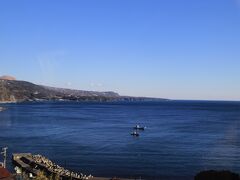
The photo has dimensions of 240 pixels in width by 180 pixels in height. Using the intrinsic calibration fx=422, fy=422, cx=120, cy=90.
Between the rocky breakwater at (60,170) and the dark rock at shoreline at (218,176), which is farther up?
the dark rock at shoreline at (218,176)

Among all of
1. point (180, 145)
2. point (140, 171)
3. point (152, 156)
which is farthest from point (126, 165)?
point (180, 145)

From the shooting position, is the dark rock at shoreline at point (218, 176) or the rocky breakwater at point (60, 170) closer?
the dark rock at shoreline at point (218, 176)

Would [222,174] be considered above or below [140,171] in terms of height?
above

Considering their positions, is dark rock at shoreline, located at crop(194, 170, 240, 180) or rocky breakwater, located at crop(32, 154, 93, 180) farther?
rocky breakwater, located at crop(32, 154, 93, 180)

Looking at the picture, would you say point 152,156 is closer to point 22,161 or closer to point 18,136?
point 22,161

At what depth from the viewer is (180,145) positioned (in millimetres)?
94750

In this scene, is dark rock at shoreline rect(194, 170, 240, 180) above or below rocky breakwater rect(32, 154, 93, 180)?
above

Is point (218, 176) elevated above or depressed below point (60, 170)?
above

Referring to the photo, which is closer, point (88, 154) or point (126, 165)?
point (126, 165)

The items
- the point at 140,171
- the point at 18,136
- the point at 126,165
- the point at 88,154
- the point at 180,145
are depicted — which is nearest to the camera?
the point at 140,171

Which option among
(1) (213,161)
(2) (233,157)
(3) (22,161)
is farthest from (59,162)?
(2) (233,157)

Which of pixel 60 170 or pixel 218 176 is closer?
pixel 218 176

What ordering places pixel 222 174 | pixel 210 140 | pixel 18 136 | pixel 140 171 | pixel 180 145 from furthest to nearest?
pixel 18 136
pixel 210 140
pixel 180 145
pixel 140 171
pixel 222 174

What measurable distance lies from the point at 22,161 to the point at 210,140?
2085 inches
